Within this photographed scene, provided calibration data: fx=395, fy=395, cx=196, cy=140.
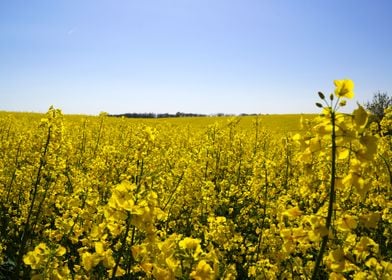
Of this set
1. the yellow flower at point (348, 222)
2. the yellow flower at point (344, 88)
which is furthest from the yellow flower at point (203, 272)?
the yellow flower at point (344, 88)

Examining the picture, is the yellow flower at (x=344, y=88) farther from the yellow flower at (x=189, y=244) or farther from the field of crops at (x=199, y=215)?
the yellow flower at (x=189, y=244)

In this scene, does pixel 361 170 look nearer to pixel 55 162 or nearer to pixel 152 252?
pixel 152 252

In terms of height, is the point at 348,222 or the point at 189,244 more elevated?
the point at 348,222

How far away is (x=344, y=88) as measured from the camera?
2.04 meters

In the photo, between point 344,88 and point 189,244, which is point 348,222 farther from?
point 189,244

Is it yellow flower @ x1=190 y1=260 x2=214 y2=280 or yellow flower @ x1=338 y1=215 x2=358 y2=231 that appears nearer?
yellow flower @ x1=190 y1=260 x2=214 y2=280

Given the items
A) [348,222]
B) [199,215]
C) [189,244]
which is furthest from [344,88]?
[199,215]

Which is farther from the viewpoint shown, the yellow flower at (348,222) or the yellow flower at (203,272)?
the yellow flower at (348,222)

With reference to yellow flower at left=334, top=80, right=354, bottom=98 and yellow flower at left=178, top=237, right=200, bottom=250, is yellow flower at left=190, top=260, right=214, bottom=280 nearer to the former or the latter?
yellow flower at left=178, top=237, right=200, bottom=250

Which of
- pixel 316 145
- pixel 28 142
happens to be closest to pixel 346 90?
pixel 316 145

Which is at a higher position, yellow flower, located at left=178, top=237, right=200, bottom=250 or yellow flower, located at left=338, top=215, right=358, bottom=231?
yellow flower, located at left=338, top=215, right=358, bottom=231

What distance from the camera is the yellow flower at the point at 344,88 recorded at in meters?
2.03

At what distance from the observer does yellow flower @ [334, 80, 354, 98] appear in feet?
6.66

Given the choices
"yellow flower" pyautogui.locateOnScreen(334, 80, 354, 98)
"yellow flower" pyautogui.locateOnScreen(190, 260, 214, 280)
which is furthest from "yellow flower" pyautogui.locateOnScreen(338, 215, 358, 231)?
"yellow flower" pyautogui.locateOnScreen(190, 260, 214, 280)
